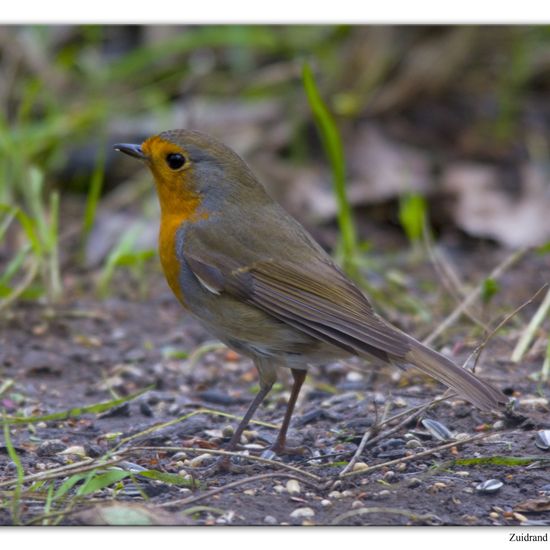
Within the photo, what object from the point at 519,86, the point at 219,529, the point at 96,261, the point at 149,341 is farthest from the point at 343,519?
the point at 519,86

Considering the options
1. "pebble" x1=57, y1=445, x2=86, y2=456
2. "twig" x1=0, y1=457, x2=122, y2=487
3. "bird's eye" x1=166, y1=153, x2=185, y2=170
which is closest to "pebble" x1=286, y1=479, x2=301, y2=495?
"twig" x1=0, y1=457, x2=122, y2=487

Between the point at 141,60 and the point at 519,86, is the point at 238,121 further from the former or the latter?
the point at 519,86

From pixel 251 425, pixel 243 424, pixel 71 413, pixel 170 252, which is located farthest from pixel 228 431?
pixel 170 252

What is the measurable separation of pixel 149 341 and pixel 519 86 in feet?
11.9

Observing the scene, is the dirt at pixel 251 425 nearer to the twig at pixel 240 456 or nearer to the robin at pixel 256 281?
the twig at pixel 240 456

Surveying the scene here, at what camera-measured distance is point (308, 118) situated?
677 cm

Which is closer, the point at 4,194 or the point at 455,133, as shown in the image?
the point at 4,194

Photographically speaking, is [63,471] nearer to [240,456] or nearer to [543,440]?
[240,456]

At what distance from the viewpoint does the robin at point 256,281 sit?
3.31m

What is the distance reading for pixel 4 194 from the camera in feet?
18.7

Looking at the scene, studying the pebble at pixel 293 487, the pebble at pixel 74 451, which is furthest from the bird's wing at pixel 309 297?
the pebble at pixel 74 451

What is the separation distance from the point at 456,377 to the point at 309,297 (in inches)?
21.1

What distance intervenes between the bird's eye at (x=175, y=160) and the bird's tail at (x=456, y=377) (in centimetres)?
103

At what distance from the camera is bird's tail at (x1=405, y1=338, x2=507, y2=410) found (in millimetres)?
3201
